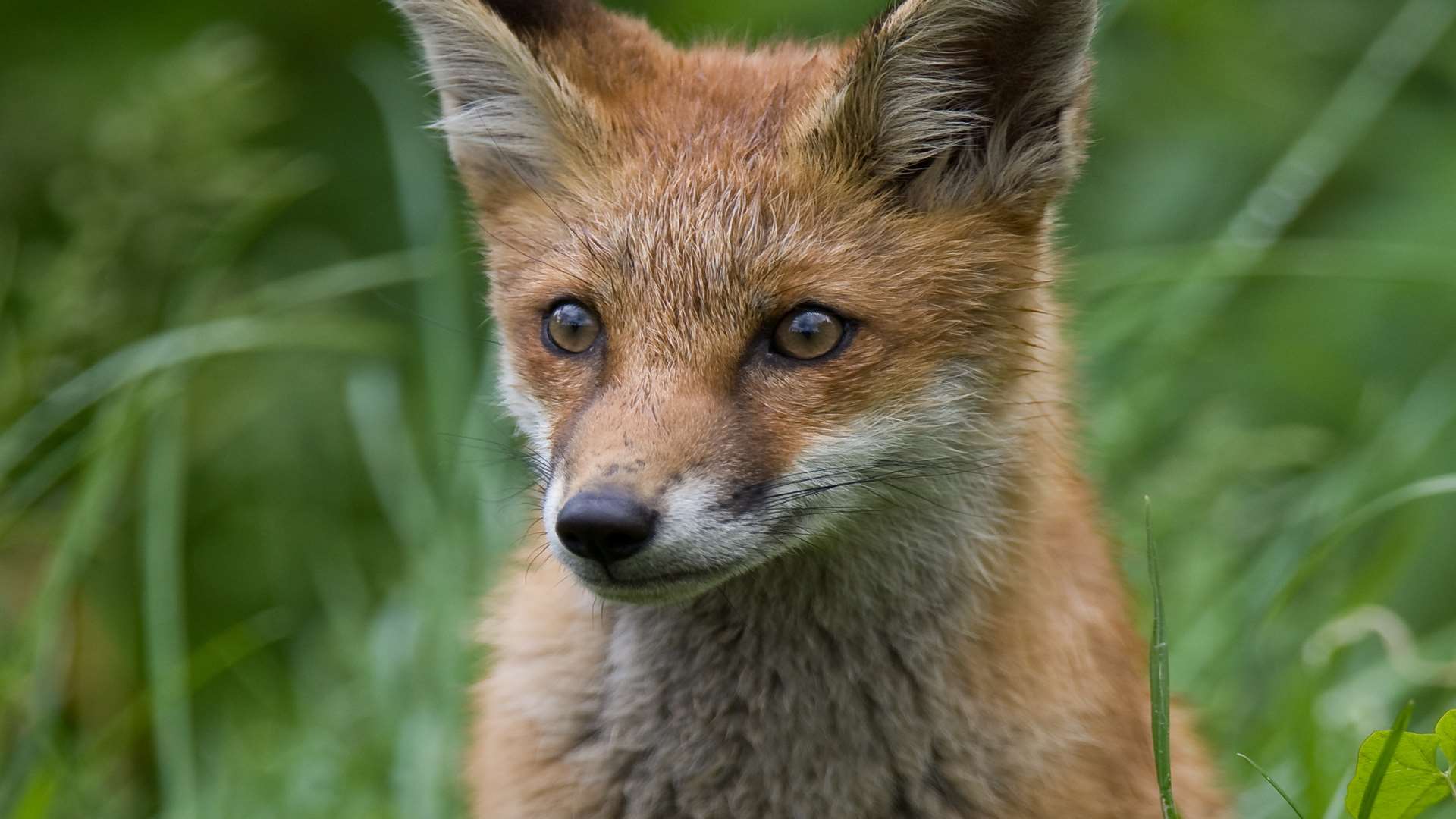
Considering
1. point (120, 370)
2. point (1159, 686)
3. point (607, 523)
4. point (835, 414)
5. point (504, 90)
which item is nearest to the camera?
point (607, 523)

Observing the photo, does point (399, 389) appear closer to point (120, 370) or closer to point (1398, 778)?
point (120, 370)

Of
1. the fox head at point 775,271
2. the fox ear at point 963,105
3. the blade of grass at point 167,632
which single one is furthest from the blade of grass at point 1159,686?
the blade of grass at point 167,632

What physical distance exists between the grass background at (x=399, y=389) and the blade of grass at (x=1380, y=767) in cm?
66

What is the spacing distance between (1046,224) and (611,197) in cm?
107

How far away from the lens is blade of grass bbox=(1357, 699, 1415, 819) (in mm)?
3148

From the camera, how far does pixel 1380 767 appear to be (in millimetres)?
3211

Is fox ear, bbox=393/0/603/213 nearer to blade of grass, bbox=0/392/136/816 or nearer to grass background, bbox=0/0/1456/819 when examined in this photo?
grass background, bbox=0/0/1456/819

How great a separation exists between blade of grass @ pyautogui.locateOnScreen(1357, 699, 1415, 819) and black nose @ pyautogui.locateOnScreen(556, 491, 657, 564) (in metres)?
1.50

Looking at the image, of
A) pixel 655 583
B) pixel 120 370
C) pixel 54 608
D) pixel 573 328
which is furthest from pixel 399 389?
pixel 655 583

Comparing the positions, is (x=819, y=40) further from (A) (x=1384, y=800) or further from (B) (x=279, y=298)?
(A) (x=1384, y=800)

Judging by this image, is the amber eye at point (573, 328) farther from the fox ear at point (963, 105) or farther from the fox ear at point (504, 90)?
the fox ear at point (963, 105)

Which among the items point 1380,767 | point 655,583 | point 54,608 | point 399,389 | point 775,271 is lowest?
point 399,389

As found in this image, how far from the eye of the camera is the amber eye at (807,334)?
3.60 metres

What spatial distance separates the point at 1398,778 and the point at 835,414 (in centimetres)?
139
